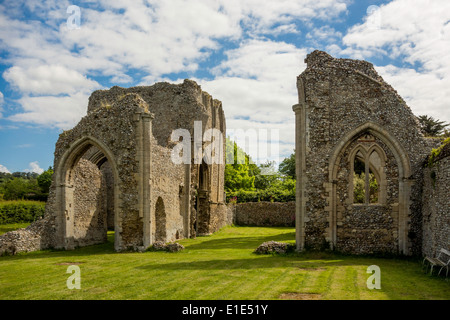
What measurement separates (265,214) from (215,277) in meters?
24.4

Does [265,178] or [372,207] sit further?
[265,178]

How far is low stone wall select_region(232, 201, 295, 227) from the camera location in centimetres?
3378

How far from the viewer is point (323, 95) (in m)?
15.2

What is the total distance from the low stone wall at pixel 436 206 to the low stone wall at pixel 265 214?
65.4 feet

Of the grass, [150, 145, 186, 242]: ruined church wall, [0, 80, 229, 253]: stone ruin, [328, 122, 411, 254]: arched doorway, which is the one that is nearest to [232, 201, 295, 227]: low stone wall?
[0, 80, 229, 253]: stone ruin

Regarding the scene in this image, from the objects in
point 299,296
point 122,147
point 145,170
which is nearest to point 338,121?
point 145,170

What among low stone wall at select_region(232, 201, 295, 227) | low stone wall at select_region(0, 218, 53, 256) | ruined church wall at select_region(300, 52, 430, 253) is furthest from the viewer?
low stone wall at select_region(232, 201, 295, 227)

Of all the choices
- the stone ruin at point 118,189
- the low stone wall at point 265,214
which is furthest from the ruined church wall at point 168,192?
the low stone wall at point 265,214

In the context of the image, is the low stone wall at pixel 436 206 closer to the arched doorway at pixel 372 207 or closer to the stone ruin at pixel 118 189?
the arched doorway at pixel 372 207

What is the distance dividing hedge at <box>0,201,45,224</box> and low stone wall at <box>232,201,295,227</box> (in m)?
16.4

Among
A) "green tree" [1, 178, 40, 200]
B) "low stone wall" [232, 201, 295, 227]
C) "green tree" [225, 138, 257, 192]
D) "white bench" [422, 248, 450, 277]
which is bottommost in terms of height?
"low stone wall" [232, 201, 295, 227]

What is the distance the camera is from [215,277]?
10398 millimetres

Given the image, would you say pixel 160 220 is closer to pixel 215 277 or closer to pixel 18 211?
pixel 215 277

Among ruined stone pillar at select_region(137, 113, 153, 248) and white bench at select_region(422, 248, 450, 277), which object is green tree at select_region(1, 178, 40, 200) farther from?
white bench at select_region(422, 248, 450, 277)
